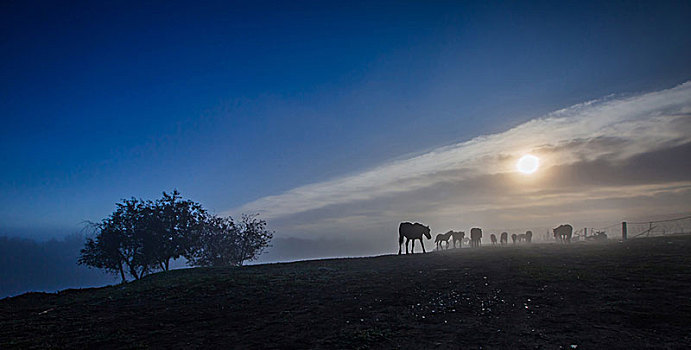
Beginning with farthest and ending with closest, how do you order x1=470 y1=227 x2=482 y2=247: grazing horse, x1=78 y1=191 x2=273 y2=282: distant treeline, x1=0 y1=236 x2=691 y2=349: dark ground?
x1=470 y1=227 x2=482 y2=247: grazing horse → x1=78 y1=191 x2=273 y2=282: distant treeline → x1=0 y1=236 x2=691 y2=349: dark ground

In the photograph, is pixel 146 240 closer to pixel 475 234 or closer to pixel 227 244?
pixel 227 244

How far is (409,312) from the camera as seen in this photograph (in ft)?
46.4

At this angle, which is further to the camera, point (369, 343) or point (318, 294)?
point (318, 294)

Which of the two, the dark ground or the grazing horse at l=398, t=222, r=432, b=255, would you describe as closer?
the dark ground

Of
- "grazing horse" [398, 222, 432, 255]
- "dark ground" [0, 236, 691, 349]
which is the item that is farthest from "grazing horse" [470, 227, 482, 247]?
"dark ground" [0, 236, 691, 349]

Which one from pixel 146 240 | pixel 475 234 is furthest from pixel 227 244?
pixel 475 234

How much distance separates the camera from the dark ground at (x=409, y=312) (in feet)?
35.3

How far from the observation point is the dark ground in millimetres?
10750

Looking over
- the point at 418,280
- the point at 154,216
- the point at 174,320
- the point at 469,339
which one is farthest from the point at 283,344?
the point at 154,216

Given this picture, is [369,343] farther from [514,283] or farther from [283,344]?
[514,283]

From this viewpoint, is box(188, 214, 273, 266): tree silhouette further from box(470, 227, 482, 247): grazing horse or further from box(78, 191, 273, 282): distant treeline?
box(470, 227, 482, 247): grazing horse

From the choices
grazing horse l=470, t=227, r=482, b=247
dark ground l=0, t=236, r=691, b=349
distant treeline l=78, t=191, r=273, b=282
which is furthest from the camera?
grazing horse l=470, t=227, r=482, b=247

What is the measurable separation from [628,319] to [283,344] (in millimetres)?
11440

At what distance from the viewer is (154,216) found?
164 ft
